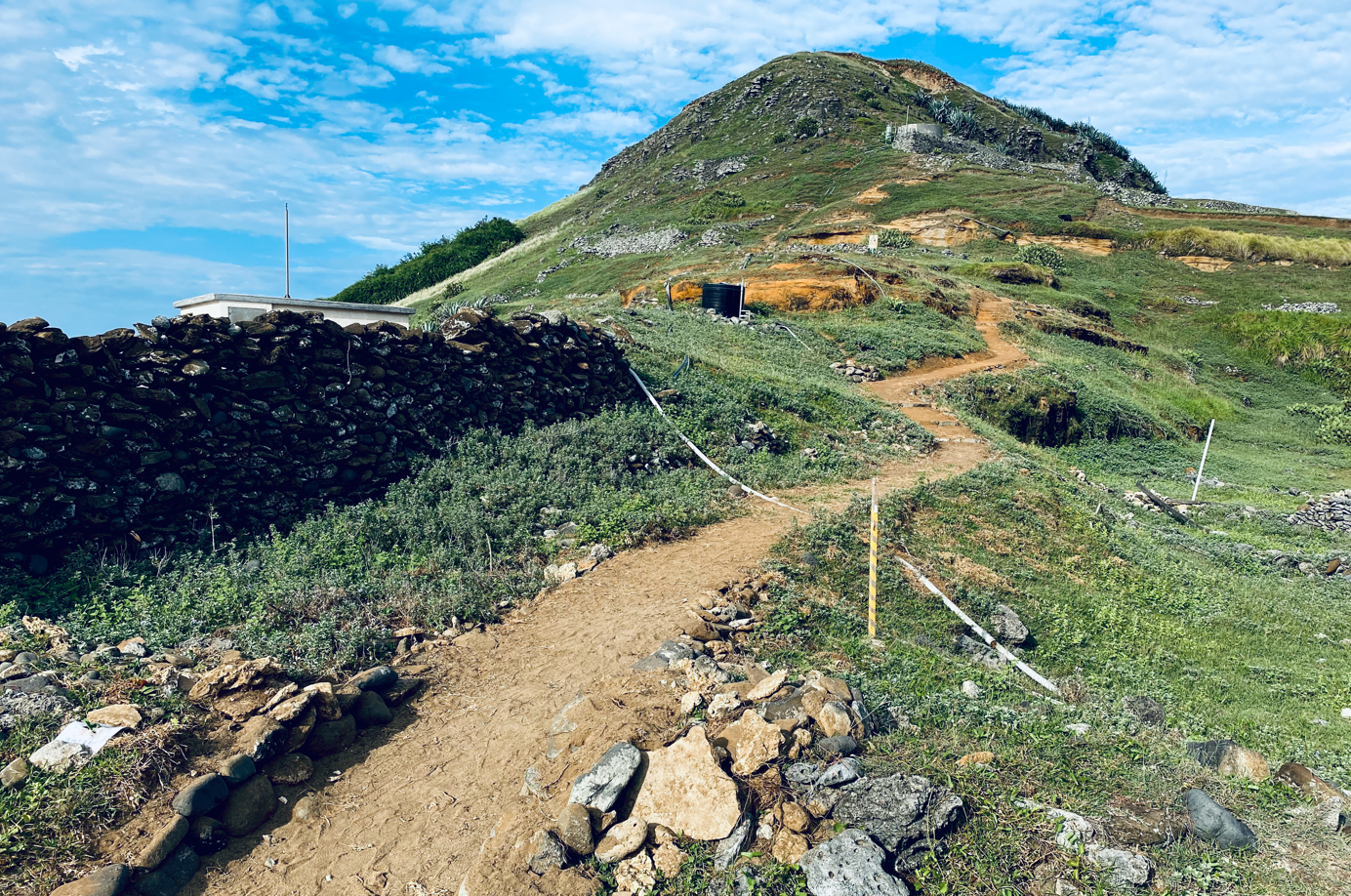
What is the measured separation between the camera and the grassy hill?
468 cm

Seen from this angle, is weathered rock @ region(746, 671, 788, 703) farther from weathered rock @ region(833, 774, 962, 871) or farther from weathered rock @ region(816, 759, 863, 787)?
weathered rock @ region(833, 774, 962, 871)

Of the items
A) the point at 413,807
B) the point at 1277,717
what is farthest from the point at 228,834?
the point at 1277,717

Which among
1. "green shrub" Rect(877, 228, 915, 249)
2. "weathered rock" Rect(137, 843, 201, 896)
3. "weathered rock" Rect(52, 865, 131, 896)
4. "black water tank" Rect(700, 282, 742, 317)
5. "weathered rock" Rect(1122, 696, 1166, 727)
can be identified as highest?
Answer: "green shrub" Rect(877, 228, 915, 249)

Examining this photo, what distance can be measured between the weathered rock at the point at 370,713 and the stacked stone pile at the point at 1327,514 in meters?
17.1

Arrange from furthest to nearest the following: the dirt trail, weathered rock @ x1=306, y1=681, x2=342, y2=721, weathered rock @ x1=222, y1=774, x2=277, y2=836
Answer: weathered rock @ x1=306, y1=681, x2=342, y2=721 → weathered rock @ x1=222, y1=774, x2=277, y2=836 → the dirt trail

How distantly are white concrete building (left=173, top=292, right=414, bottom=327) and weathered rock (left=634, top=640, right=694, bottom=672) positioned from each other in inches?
251

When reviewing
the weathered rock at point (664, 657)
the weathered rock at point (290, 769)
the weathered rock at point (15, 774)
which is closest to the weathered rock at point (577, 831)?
the weathered rock at point (664, 657)

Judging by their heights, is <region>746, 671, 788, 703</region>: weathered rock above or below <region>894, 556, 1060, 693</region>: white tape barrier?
above

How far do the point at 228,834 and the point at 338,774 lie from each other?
0.68 meters

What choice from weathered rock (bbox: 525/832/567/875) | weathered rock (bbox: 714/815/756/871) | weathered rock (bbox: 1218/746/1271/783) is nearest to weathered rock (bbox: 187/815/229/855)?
weathered rock (bbox: 525/832/567/875)

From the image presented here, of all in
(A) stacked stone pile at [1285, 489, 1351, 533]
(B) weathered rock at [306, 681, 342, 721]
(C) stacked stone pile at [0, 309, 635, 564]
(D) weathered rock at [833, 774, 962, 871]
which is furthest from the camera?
(A) stacked stone pile at [1285, 489, 1351, 533]

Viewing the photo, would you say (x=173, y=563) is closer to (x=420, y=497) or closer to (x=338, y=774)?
(x=420, y=497)

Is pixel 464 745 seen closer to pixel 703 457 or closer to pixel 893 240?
pixel 703 457

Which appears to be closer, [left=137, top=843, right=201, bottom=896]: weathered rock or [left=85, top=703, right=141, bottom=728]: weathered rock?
[left=137, top=843, right=201, bottom=896]: weathered rock
